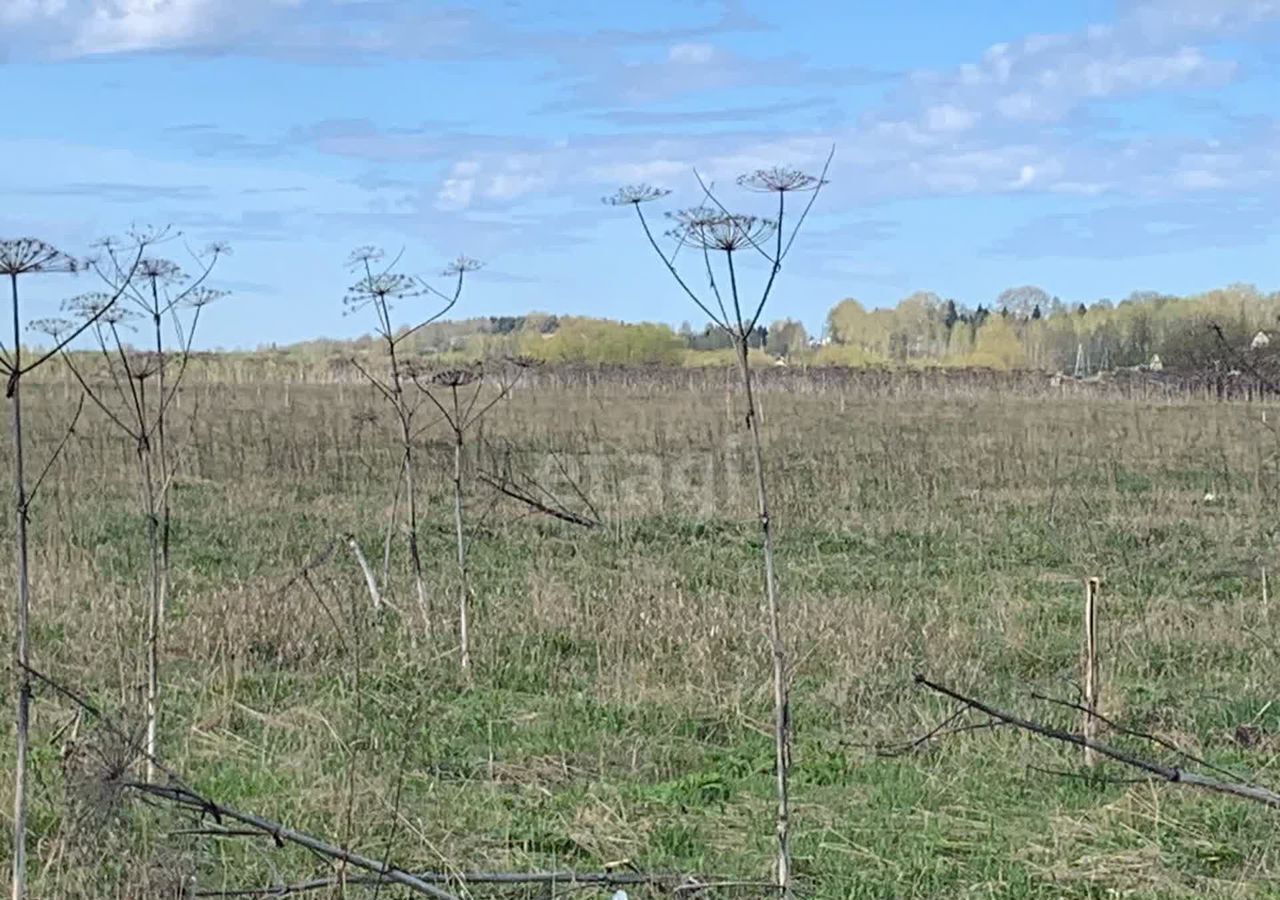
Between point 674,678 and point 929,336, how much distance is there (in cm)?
10804

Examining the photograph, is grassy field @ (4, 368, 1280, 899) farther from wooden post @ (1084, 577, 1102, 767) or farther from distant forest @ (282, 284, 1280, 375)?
distant forest @ (282, 284, 1280, 375)

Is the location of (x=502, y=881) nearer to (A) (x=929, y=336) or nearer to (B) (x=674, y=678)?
(B) (x=674, y=678)

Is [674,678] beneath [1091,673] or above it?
beneath

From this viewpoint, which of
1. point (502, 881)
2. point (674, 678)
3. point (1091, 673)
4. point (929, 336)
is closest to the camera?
point (502, 881)

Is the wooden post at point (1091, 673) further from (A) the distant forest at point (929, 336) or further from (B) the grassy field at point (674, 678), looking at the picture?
(A) the distant forest at point (929, 336)

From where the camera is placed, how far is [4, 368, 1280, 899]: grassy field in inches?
175

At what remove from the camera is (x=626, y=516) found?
1241 centimetres

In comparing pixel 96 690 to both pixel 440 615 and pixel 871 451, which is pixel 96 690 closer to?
pixel 440 615

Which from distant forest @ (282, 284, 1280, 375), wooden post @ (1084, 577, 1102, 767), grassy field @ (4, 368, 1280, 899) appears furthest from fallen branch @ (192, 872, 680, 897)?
distant forest @ (282, 284, 1280, 375)

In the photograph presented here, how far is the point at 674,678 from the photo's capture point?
6.69 m

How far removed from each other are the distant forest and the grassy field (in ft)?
156

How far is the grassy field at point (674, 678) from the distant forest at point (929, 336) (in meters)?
47.5

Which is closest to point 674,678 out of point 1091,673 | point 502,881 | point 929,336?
point 1091,673

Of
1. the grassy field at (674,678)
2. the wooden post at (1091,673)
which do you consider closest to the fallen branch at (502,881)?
the grassy field at (674,678)
